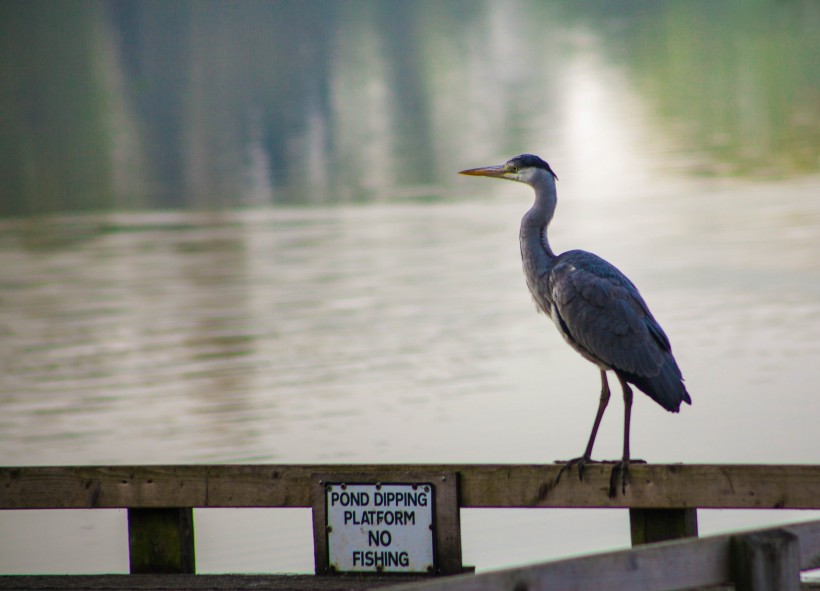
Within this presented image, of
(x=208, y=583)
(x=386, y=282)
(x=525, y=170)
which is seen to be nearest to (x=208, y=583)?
(x=208, y=583)

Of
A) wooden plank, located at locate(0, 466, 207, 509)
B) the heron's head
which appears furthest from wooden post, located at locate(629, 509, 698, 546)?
the heron's head

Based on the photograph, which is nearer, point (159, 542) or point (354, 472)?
point (354, 472)

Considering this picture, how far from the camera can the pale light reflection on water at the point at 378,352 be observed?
27.1ft

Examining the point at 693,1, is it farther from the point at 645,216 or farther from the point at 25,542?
the point at 25,542

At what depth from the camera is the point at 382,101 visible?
1608 inches

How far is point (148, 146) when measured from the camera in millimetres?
32719

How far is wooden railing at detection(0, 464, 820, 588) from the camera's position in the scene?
3.84 metres

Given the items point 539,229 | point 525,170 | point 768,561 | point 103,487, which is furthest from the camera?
point 525,170

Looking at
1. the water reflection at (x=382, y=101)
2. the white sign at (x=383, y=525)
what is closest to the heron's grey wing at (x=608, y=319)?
the white sign at (x=383, y=525)

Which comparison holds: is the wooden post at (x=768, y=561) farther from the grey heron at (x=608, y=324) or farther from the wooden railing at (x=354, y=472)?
the grey heron at (x=608, y=324)

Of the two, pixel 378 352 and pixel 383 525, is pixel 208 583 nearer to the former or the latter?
pixel 383 525

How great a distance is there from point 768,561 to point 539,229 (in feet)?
7.81

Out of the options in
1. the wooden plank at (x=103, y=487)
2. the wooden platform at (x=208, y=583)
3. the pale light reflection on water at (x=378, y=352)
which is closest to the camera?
the wooden platform at (x=208, y=583)

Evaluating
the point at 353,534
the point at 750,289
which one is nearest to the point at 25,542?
the point at 353,534
